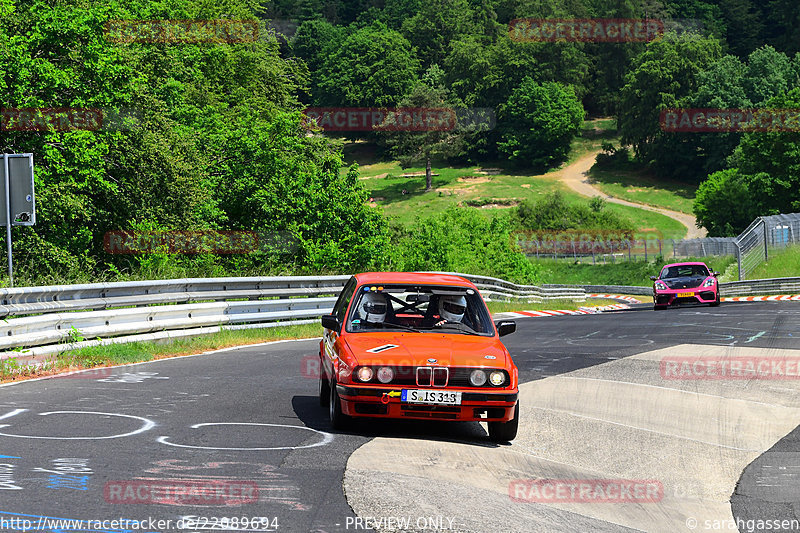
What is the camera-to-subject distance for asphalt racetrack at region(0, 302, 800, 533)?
579cm

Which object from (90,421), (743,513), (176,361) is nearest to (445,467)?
(743,513)

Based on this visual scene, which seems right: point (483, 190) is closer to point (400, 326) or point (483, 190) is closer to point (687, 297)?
point (687, 297)

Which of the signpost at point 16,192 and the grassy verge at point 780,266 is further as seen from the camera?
the grassy verge at point 780,266

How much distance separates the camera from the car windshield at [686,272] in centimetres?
3044

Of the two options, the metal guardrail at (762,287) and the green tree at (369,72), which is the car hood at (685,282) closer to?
the metal guardrail at (762,287)

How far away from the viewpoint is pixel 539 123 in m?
141

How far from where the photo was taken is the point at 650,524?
6230 mm

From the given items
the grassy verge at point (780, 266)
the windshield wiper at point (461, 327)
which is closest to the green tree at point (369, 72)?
the grassy verge at point (780, 266)

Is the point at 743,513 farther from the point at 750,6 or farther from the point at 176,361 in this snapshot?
the point at 750,6

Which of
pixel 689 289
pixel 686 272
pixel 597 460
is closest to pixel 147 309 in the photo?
pixel 597 460

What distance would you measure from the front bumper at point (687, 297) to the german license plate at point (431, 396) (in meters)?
22.7

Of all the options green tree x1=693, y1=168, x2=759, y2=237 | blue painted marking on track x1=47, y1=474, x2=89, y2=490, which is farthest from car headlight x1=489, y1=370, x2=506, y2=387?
green tree x1=693, y1=168, x2=759, y2=237

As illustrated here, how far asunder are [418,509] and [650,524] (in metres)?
1.50

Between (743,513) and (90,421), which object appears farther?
(90,421)
